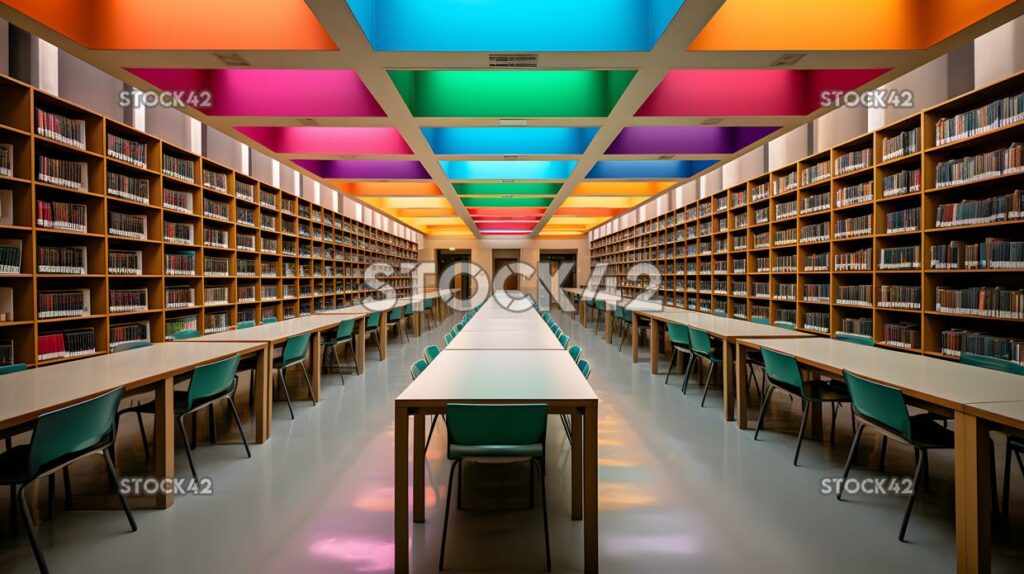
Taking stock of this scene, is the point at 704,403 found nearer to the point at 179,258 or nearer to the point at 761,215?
the point at 761,215

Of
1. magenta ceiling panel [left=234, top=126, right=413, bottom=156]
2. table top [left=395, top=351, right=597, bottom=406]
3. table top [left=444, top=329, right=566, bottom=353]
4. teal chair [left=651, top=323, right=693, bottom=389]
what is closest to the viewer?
table top [left=395, top=351, right=597, bottom=406]

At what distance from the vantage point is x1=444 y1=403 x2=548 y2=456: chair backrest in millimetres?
1940

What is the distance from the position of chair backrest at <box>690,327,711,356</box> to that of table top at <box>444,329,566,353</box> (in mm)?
1390

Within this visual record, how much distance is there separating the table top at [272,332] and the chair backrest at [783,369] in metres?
3.69

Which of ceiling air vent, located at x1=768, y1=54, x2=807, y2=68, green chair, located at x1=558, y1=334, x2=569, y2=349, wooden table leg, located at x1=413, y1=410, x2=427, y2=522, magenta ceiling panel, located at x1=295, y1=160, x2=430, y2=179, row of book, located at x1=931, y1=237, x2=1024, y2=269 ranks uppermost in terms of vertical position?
magenta ceiling panel, located at x1=295, y1=160, x2=430, y2=179

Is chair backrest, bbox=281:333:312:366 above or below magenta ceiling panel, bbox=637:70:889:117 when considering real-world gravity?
below

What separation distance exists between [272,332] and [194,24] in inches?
96.5

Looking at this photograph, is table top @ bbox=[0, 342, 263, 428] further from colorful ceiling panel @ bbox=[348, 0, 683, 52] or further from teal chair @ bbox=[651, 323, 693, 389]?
teal chair @ bbox=[651, 323, 693, 389]

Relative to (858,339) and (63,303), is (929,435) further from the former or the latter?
(63,303)

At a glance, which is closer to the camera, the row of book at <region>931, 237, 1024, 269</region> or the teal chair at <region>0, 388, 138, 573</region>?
the teal chair at <region>0, 388, 138, 573</region>

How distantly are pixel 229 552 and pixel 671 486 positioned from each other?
2.24 metres

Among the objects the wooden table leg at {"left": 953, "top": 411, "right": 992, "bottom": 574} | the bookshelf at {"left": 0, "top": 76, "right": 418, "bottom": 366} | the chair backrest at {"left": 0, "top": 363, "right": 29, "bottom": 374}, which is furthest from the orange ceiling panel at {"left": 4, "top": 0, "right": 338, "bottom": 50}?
the wooden table leg at {"left": 953, "top": 411, "right": 992, "bottom": 574}

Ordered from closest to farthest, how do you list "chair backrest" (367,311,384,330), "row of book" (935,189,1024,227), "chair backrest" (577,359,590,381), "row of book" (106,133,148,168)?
1. "chair backrest" (577,359,590,381)
2. "row of book" (935,189,1024,227)
3. "row of book" (106,133,148,168)
4. "chair backrest" (367,311,384,330)

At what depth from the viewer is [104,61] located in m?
3.27
